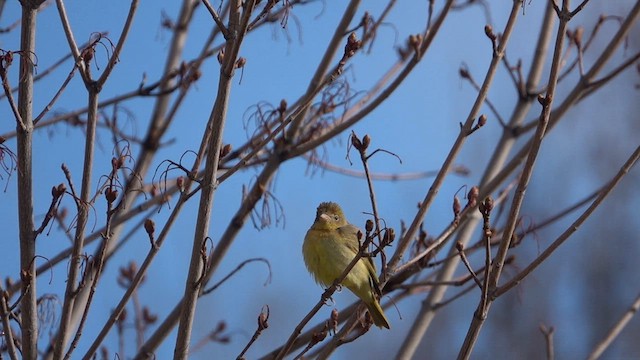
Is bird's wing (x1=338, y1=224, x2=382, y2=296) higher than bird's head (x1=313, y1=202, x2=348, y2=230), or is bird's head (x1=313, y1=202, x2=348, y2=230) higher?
bird's head (x1=313, y1=202, x2=348, y2=230)

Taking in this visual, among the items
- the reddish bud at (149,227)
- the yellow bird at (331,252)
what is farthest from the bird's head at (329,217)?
the reddish bud at (149,227)

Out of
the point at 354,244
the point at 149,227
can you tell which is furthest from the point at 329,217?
the point at 149,227

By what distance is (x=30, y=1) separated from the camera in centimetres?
337

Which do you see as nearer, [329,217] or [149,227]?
[149,227]

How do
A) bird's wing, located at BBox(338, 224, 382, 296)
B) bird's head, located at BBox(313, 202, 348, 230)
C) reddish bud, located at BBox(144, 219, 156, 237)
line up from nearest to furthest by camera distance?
reddish bud, located at BBox(144, 219, 156, 237)
bird's wing, located at BBox(338, 224, 382, 296)
bird's head, located at BBox(313, 202, 348, 230)

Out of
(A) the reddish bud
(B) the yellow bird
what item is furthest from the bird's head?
(A) the reddish bud

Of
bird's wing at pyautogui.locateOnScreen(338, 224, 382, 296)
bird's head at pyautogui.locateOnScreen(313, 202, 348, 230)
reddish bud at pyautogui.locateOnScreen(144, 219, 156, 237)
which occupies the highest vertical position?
bird's head at pyautogui.locateOnScreen(313, 202, 348, 230)

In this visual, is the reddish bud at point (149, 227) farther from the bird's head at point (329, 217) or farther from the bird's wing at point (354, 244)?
the bird's head at point (329, 217)

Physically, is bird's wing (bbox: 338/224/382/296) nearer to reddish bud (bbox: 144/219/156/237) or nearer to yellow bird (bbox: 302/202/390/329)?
yellow bird (bbox: 302/202/390/329)

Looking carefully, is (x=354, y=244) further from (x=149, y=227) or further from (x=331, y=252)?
(x=149, y=227)

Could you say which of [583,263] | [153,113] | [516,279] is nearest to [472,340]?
[516,279]

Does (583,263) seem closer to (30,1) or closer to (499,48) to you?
(499,48)

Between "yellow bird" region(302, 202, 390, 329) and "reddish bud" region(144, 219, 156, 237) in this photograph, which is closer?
"reddish bud" region(144, 219, 156, 237)

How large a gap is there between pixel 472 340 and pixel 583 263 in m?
13.1
